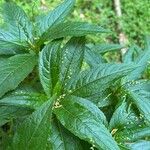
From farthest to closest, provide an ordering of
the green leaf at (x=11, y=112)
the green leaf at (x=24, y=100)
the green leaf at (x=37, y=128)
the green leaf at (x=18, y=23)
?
the green leaf at (x=18, y=23) → the green leaf at (x=11, y=112) → the green leaf at (x=24, y=100) → the green leaf at (x=37, y=128)

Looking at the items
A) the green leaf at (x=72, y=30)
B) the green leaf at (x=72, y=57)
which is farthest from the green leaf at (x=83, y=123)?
the green leaf at (x=72, y=30)

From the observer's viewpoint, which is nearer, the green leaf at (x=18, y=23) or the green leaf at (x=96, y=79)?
the green leaf at (x=96, y=79)

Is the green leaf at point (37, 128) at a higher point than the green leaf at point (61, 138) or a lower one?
higher

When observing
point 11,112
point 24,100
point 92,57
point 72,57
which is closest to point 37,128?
point 24,100

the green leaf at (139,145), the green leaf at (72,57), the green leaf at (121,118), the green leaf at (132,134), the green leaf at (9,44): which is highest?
the green leaf at (9,44)

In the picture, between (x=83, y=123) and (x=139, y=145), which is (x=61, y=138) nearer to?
(x=83, y=123)

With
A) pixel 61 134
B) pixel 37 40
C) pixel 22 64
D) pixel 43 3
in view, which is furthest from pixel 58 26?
pixel 43 3

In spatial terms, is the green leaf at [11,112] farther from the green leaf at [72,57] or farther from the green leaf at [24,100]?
the green leaf at [72,57]
